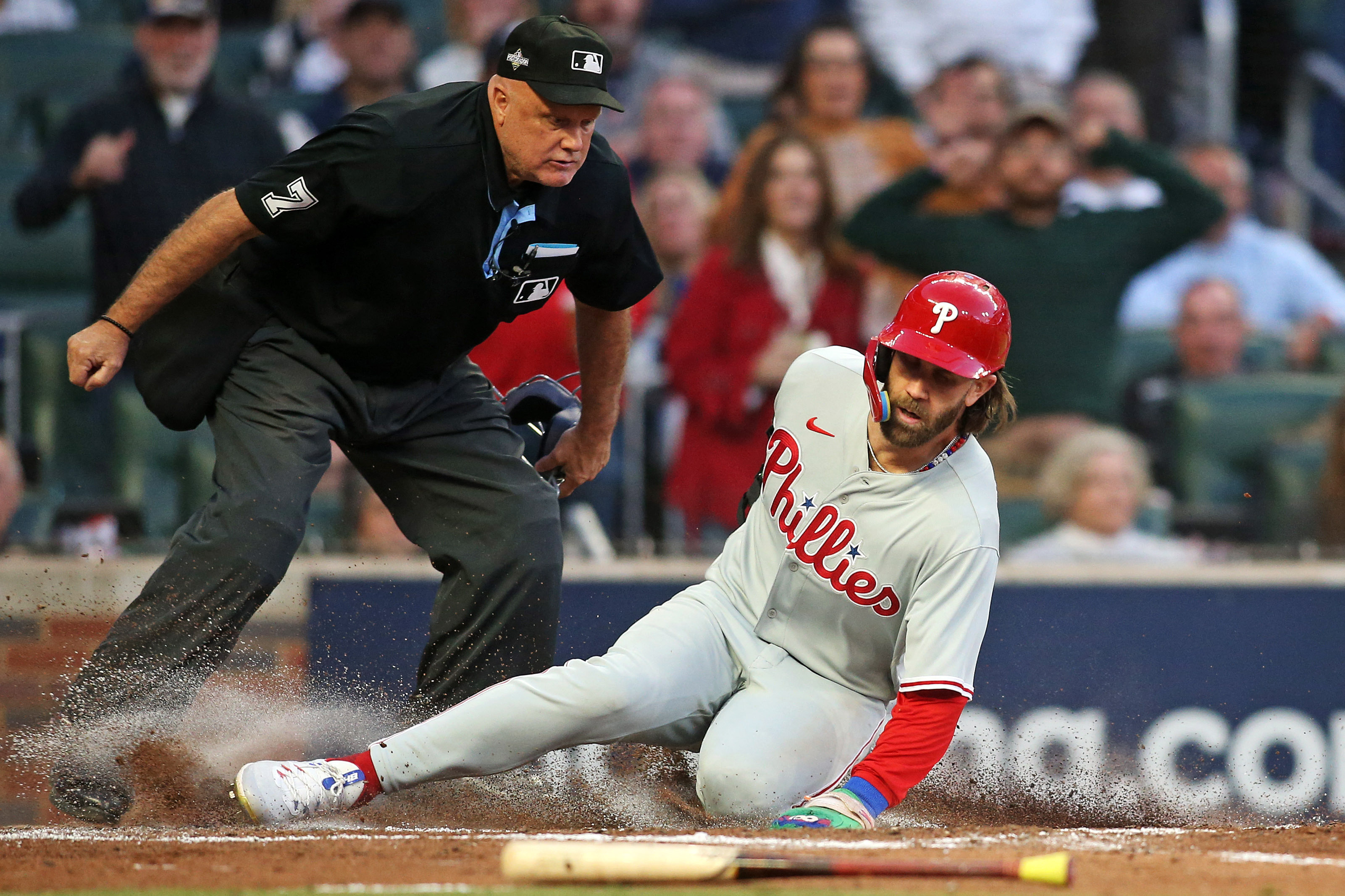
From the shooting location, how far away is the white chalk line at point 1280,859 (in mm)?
3691

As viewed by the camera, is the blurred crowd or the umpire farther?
the blurred crowd

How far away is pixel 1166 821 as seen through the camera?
16.4 feet

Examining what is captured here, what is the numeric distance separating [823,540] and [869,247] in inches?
128

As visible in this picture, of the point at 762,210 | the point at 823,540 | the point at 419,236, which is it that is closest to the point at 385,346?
the point at 419,236

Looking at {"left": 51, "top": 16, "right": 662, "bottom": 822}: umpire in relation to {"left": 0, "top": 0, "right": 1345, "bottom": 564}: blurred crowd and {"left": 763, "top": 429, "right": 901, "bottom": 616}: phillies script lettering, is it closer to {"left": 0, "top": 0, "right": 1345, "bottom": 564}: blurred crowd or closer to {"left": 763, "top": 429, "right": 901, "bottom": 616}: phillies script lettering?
{"left": 763, "top": 429, "right": 901, "bottom": 616}: phillies script lettering

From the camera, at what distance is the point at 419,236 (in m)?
4.25

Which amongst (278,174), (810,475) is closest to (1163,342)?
(810,475)

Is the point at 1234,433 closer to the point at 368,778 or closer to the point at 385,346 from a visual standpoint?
the point at 385,346

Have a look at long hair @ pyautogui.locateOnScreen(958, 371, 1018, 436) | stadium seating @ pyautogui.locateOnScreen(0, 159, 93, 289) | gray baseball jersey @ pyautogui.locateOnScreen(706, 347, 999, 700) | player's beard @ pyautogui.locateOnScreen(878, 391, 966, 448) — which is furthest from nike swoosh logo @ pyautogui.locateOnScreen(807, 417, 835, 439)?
stadium seating @ pyautogui.locateOnScreen(0, 159, 93, 289)

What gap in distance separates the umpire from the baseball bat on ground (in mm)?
1351

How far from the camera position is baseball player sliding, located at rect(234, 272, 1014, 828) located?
3955 mm

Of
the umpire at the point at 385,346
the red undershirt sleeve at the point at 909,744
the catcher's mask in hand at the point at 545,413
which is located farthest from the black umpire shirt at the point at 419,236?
the red undershirt sleeve at the point at 909,744

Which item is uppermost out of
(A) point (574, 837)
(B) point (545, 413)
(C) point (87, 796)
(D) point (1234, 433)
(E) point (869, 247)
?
(E) point (869, 247)

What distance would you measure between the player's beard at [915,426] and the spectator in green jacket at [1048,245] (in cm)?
296
